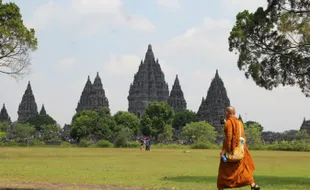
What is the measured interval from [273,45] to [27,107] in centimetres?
14848

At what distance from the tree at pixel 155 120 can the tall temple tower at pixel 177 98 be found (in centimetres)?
3167

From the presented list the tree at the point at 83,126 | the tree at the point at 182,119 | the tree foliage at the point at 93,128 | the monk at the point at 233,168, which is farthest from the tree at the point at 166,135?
the monk at the point at 233,168

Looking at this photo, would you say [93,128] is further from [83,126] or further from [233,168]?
[233,168]

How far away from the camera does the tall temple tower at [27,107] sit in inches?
6319

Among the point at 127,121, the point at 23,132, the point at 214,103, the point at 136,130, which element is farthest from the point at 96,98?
the point at 127,121

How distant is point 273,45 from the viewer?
68.0 feet

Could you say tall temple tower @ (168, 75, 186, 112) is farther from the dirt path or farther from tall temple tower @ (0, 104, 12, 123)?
the dirt path

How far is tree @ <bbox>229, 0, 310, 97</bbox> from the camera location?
19812 millimetres

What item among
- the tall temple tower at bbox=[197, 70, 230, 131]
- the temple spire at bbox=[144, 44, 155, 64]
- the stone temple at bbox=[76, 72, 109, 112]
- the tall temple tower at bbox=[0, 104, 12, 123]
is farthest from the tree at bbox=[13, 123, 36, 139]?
the tall temple tower at bbox=[197, 70, 230, 131]

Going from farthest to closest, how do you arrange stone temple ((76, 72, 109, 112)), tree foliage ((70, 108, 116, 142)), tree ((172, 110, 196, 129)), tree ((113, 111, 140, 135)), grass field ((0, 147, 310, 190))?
stone temple ((76, 72, 109, 112)), tree ((172, 110, 196, 129)), tree ((113, 111, 140, 135)), tree foliage ((70, 108, 116, 142)), grass field ((0, 147, 310, 190))

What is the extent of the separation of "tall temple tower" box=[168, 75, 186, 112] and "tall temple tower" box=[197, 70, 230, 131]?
452 inches

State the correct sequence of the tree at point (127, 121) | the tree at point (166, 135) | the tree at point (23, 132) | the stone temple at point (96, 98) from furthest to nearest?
the stone temple at point (96, 98) → the tree at point (23, 132) → the tree at point (127, 121) → the tree at point (166, 135)

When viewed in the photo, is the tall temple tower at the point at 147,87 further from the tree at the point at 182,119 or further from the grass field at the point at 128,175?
the grass field at the point at 128,175

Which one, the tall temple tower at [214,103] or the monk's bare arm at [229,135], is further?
the tall temple tower at [214,103]
